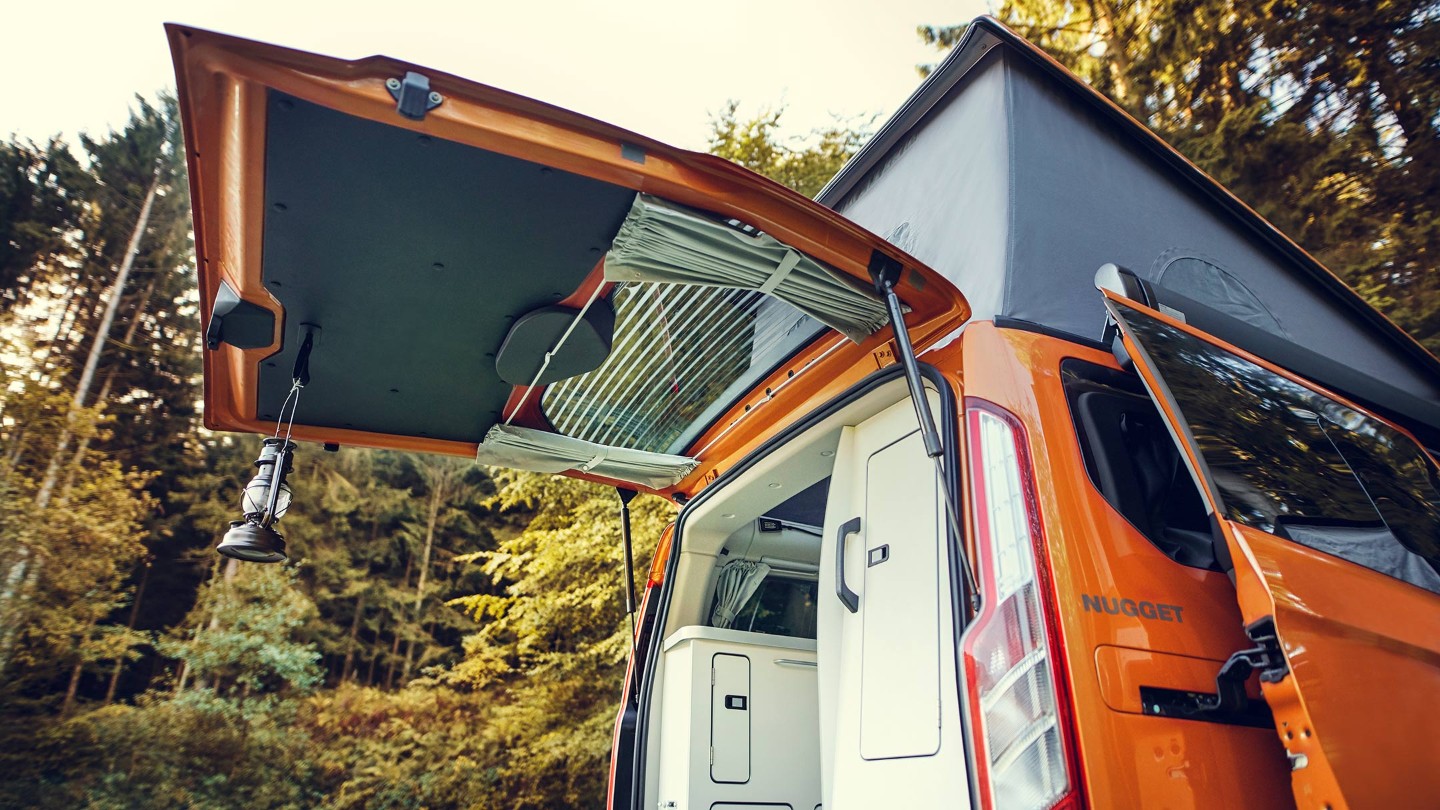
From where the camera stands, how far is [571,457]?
2838mm

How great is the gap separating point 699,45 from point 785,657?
8424mm

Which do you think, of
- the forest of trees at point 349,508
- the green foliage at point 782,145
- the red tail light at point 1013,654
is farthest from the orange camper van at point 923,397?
the green foliage at point 782,145

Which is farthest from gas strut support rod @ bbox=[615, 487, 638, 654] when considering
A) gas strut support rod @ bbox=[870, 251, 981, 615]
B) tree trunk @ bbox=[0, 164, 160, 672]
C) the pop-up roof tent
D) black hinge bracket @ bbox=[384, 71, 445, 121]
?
tree trunk @ bbox=[0, 164, 160, 672]

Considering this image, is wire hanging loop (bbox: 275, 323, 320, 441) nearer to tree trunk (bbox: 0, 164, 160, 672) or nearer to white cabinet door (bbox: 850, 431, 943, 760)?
white cabinet door (bbox: 850, 431, 943, 760)

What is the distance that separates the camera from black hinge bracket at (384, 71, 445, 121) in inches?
52.0

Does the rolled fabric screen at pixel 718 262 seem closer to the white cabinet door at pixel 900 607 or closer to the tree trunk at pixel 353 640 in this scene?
the white cabinet door at pixel 900 607

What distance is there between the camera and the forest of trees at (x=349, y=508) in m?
7.51

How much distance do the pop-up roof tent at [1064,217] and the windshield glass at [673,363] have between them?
501 millimetres

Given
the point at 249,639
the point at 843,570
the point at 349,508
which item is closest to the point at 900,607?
the point at 843,570

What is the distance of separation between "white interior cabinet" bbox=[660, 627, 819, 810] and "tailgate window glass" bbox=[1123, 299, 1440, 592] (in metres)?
1.85

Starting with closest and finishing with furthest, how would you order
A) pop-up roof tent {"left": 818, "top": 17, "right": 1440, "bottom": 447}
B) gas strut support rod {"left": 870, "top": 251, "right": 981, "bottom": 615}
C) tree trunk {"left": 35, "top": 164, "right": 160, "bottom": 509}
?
1. gas strut support rod {"left": 870, "top": 251, "right": 981, "bottom": 615}
2. pop-up roof tent {"left": 818, "top": 17, "right": 1440, "bottom": 447}
3. tree trunk {"left": 35, "top": 164, "right": 160, "bottom": 509}

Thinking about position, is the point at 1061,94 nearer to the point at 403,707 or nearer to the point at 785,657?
the point at 785,657

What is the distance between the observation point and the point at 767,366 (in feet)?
7.98

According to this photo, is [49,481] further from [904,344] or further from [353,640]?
[904,344]
